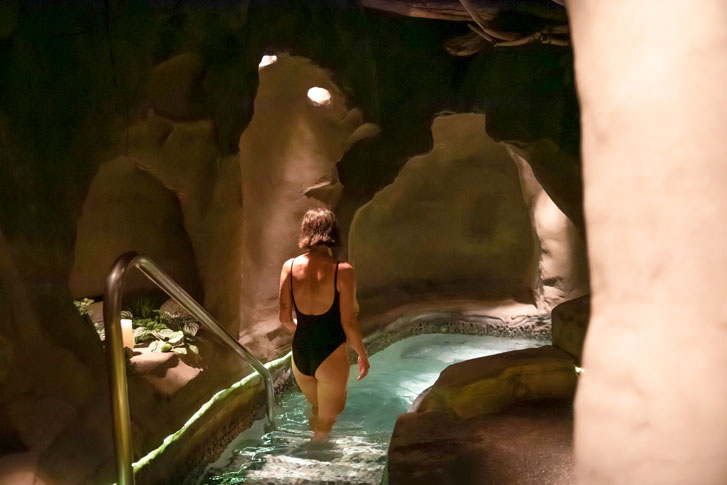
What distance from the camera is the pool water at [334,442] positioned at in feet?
14.2

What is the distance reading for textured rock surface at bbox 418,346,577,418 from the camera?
4.30 meters

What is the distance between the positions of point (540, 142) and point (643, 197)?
274 inches

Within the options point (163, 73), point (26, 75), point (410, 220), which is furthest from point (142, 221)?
point (410, 220)

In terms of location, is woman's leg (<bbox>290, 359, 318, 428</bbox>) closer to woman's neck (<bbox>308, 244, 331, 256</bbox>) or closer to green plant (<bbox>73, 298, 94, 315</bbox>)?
woman's neck (<bbox>308, 244, 331, 256</bbox>)

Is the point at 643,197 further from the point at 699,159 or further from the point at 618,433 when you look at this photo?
the point at 618,433

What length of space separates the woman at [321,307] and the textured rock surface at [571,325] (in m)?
1.63

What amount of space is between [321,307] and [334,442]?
4.27ft

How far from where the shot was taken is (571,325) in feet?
15.5

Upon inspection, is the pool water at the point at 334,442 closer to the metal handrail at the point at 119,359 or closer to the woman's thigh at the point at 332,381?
the woman's thigh at the point at 332,381

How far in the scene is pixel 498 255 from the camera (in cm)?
1166

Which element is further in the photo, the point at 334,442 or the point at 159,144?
the point at 159,144

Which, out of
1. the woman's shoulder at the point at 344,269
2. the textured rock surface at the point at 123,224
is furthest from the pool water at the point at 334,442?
the textured rock surface at the point at 123,224

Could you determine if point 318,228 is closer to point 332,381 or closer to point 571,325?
point 332,381

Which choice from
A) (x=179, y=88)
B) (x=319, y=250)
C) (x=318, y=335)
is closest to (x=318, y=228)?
(x=319, y=250)
